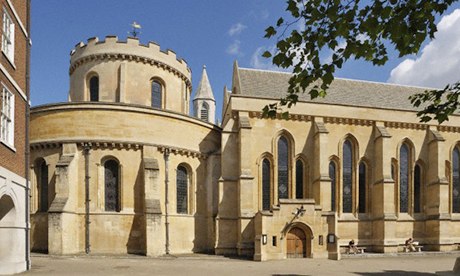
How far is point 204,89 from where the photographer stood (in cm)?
6306

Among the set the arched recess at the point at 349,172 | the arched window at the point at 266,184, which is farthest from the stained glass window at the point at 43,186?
the arched recess at the point at 349,172

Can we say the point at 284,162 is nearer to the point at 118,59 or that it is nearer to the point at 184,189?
the point at 184,189

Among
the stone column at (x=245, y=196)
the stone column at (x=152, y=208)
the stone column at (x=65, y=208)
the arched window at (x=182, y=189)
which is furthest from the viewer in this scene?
the arched window at (x=182, y=189)

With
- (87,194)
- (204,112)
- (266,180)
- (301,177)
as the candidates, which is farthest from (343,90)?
(204,112)

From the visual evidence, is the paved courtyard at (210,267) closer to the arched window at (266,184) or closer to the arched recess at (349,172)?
the arched window at (266,184)

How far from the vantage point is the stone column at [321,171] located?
26.0 metres

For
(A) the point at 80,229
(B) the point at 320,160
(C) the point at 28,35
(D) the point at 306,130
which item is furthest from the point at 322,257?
(C) the point at 28,35

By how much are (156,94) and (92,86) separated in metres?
4.87

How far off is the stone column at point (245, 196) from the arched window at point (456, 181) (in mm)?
16901

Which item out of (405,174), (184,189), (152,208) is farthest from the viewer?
(405,174)

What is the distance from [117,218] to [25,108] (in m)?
9.29

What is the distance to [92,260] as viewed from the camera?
1956cm

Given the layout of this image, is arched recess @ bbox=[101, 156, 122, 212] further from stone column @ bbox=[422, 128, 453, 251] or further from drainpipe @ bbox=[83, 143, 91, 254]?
stone column @ bbox=[422, 128, 453, 251]

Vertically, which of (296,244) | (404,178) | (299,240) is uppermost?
(404,178)
